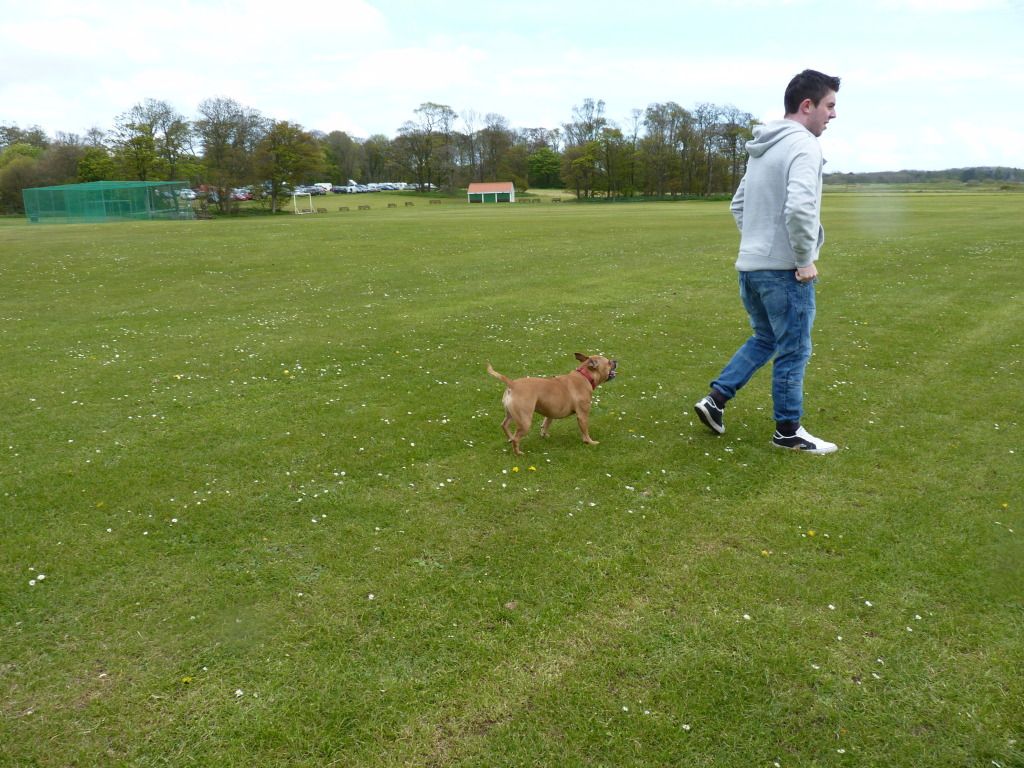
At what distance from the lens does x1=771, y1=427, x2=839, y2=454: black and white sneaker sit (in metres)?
6.91

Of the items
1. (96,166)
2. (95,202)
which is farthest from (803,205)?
(96,166)

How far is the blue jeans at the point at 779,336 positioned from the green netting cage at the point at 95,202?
6232cm

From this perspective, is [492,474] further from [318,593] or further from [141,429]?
[141,429]

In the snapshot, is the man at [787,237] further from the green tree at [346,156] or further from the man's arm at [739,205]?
the green tree at [346,156]

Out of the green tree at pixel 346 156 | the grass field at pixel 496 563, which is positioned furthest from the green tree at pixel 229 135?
the grass field at pixel 496 563

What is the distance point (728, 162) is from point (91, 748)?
11412 cm

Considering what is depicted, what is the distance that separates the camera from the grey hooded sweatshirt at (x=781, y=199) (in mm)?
6000

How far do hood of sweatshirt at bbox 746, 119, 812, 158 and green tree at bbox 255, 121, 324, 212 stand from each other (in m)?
84.3

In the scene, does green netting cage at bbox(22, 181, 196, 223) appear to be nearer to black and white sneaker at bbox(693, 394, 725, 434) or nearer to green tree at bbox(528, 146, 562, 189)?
black and white sneaker at bbox(693, 394, 725, 434)

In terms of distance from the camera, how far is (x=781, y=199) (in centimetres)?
637

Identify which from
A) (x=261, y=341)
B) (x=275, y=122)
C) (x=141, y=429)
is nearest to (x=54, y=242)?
(x=261, y=341)

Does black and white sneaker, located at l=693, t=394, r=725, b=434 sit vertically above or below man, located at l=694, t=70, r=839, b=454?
below

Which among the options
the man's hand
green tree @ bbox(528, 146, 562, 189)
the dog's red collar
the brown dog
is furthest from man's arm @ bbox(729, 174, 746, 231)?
green tree @ bbox(528, 146, 562, 189)

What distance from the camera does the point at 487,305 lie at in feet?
52.1
